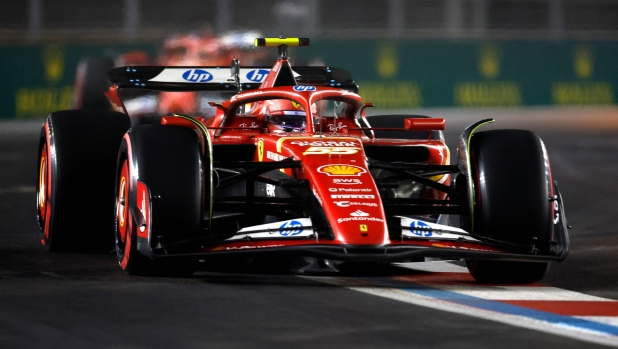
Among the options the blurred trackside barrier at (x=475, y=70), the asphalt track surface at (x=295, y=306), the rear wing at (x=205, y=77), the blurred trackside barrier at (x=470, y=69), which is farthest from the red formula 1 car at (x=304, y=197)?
the blurred trackside barrier at (x=475, y=70)

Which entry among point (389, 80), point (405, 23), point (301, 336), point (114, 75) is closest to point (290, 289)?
point (301, 336)

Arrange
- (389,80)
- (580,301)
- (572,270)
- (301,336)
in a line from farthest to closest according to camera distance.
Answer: (389,80)
(572,270)
(580,301)
(301,336)

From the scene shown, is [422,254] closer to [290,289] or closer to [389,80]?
[290,289]

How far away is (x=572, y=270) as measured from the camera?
823cm

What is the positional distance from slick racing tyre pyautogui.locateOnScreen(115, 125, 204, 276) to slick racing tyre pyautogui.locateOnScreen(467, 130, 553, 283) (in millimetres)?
1665

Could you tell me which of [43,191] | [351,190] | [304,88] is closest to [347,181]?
[351,190]

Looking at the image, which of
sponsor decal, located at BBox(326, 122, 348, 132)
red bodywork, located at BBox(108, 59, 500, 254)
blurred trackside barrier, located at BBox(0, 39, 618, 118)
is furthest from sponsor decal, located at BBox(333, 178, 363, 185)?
blurred trackside barrier, located at BBox(0, 39, 618, 118)

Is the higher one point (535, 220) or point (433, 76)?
point (535, 220)

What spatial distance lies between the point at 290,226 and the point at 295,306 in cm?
83

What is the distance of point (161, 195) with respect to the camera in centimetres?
739

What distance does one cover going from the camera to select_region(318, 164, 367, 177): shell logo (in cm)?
753

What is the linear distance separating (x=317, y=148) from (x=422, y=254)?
1.14 meters

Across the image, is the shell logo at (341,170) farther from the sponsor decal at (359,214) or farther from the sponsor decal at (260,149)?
the sponsor decal at (260,149)

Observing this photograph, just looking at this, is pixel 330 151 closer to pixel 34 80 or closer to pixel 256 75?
pixel 256 75
